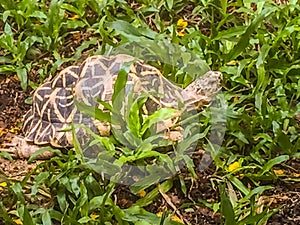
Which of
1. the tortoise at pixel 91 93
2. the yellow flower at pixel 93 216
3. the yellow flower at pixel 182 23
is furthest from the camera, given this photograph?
the yellow flower at pixel 182 23

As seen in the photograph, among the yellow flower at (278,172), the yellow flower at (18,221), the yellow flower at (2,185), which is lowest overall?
the yellow flower at (18,221)

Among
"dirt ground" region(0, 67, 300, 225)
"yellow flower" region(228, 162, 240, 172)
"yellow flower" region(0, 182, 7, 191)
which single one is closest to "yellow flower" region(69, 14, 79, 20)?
"dirt ground" region(0, 67, 300, 225)

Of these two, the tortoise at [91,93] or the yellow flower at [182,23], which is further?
the yellow flower at [182,23]

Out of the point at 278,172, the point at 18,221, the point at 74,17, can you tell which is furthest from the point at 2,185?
the point at 74,17

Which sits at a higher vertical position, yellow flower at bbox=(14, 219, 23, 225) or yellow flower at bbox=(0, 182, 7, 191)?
yellow flower at bbox=(0, 182, 7, 191)

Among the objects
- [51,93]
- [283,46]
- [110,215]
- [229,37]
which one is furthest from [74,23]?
[110,215]

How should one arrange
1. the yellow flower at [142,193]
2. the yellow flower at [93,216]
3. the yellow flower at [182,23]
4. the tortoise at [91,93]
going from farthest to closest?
the yellow flower at [182,23] < the tortoise at [91,93] < the yellow flower at [142,193] < the yellow flower at [93,216]

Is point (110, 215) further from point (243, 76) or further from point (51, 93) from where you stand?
point (243, 76)

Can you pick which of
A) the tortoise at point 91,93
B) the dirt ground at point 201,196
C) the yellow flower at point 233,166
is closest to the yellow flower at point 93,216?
the dirt ground at point 201,196

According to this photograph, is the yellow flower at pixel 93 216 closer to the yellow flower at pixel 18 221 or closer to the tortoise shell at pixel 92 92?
the yellow flower at pixel 18 221

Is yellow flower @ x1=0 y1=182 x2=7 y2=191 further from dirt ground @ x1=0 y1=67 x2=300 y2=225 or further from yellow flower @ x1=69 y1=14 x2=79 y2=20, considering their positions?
yellow flower @ x1=69 y1=14 x2=79 y2=20

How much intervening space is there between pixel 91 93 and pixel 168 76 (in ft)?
1.41

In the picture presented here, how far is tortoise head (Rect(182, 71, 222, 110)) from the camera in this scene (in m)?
2.82

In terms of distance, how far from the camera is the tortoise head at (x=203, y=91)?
2824 mm
